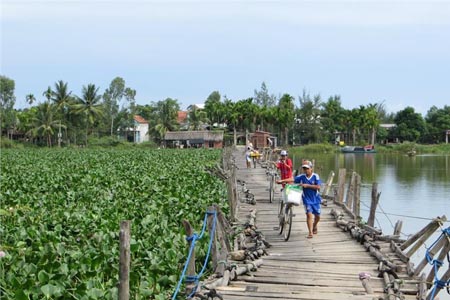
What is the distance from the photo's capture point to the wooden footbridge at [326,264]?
7.86 metres

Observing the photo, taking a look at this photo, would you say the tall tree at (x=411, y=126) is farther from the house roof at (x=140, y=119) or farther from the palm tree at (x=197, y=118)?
the house roof at (x=140, y=119)

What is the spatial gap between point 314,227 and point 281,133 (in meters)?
74.4

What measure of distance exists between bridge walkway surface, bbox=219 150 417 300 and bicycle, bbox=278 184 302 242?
22 cm

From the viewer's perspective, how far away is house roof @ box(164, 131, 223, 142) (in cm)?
7334

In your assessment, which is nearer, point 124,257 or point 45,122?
point 124,257

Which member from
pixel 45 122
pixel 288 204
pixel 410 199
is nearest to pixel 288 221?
pixel 288 204

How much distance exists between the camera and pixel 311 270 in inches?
352

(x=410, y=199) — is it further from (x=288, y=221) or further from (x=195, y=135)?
(x=195, y=135)

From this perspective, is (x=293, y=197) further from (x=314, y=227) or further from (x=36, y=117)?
(x=36, y=117)

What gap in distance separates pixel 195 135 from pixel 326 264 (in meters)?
66.1

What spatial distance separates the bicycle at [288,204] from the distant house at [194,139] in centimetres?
6048

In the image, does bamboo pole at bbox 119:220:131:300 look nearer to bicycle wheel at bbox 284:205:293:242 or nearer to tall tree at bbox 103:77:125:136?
bicycle wheel at bbox 284:205:293:242

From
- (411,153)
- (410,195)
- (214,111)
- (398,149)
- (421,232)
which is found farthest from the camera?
(214,111)

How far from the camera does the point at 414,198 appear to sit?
2767 centimetres
